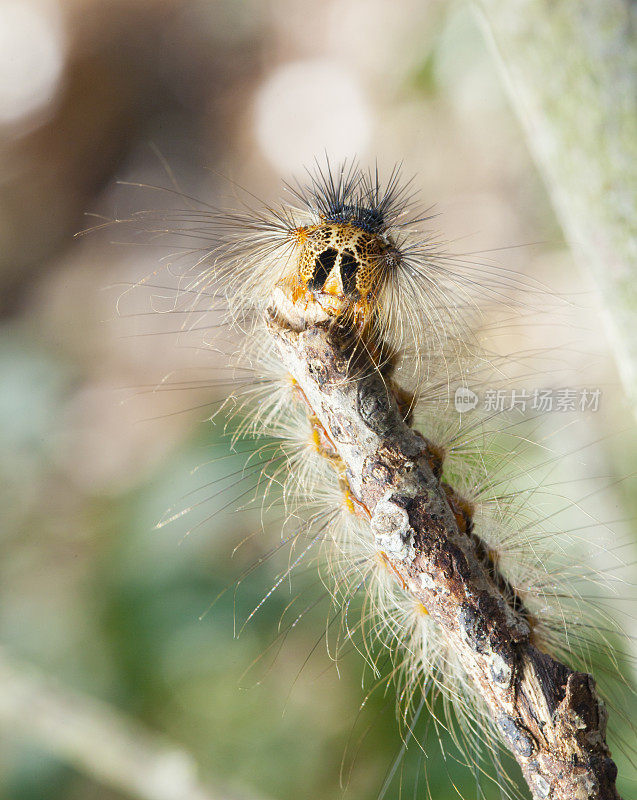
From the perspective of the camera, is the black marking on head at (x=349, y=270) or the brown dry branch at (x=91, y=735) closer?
the black marking on head at (x=349, y=270)

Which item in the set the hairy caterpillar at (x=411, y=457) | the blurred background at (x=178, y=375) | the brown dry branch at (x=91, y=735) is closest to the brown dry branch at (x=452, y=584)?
the hairy caterpillar at (x=411, y=457)

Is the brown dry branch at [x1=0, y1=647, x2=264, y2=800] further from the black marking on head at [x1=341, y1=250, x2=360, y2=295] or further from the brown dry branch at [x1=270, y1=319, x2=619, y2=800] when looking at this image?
the black marking on head at [x1=341, y1=250, x2=360, y2=295]

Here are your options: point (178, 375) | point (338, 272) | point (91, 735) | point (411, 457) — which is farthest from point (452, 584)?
point (178, 375)

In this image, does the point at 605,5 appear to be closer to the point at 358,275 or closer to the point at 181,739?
the point at 358,275

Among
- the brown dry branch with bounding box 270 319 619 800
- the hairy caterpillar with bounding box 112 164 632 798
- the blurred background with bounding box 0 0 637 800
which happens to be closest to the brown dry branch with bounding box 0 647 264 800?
the blurred background with bounding box 0 0 637 800

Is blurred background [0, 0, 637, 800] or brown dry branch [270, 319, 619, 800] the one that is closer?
brown dry branch [270, 319, 619, 800]

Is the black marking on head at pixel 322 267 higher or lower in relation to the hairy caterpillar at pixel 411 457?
higher

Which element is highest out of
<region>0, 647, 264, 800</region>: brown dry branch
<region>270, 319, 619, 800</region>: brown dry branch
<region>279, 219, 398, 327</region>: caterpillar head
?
<region>279, 219, 398, 327</region>: caterpillar head

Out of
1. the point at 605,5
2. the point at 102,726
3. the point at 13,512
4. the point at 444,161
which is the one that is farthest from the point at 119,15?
the point at 605,5

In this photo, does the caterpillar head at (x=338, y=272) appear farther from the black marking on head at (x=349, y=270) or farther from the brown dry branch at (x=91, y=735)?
the brown dry branch at (x=91, y=735)
